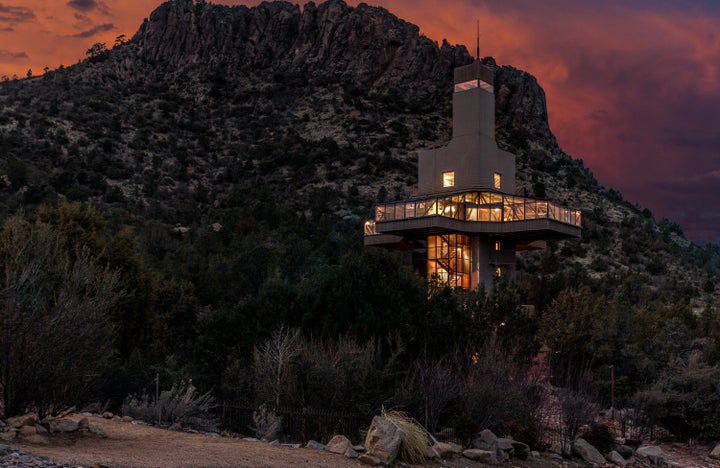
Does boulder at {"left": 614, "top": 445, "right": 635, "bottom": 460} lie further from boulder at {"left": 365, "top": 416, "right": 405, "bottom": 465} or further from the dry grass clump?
boulder at {"left": 365, "top": 416, "right": 405, "bottom": 465}

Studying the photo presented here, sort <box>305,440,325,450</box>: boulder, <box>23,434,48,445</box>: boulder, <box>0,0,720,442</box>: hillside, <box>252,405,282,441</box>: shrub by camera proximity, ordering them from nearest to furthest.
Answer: <box>23,434,48,445</box>: boulder < <box>305,440,325,450</box>: boulder < <box>252,405,282,441</box>: shrub < <box>0,0,720,442</box>: hillside

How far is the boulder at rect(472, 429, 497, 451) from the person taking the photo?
16656 millimetres

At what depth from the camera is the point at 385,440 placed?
13938mm

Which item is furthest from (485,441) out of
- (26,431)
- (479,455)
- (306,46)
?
(306,46)

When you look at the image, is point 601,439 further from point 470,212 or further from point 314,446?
point 470,212

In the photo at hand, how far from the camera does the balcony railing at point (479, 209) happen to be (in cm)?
3788

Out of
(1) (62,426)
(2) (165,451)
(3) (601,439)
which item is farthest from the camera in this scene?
(3) (601,439)

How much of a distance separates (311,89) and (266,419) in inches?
3211

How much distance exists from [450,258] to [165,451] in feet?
91.9

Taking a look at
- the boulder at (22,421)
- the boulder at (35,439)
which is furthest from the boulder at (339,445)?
the boulder at (22,421)

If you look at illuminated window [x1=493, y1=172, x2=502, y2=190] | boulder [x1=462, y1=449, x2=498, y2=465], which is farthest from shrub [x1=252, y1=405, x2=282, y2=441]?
illuminated window [x1=493, y1=172, x2=502, y2=190]

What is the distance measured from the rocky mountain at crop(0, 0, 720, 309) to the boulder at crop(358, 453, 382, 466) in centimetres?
2696

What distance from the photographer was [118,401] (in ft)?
63.8

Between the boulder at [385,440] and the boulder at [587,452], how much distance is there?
635 centimetres
